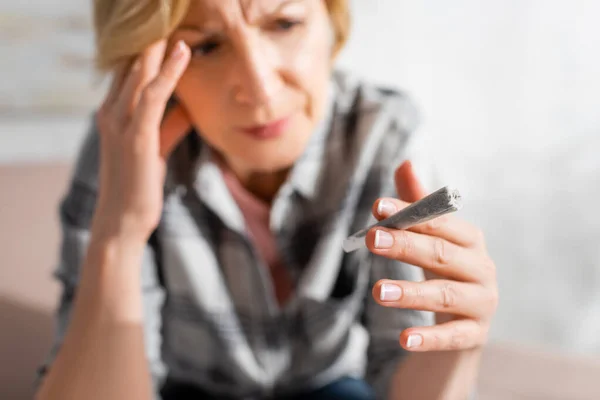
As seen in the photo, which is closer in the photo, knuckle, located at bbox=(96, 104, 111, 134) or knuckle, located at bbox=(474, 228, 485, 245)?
knuckle, located at bbox=(474, 228, 485, 245)

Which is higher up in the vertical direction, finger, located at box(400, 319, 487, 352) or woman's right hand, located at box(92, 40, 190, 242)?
woman's right hand, located at box(92, 40, 190, 242)

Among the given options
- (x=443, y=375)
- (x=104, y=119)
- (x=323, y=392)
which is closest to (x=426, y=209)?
(x=443, y=375)

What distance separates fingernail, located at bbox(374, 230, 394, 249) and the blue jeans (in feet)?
1.38

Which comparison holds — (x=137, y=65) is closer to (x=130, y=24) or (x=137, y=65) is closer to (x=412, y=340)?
(x=130, y=24)

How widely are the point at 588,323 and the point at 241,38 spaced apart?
36 cm

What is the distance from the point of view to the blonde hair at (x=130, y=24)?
44 centimetres

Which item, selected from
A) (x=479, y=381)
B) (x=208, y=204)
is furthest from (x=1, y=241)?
(x=479, y=381)

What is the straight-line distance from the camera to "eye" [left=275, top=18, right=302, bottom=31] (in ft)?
1.49

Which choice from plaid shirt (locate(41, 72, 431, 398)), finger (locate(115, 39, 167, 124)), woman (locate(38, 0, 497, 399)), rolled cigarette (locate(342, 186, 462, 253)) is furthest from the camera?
plaid shirt (locate(41, 72, 431, 398))

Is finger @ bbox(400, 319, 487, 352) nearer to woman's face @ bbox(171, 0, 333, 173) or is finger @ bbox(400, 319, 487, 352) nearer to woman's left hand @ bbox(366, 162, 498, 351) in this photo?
woman's left hand @ bbox(366, 162, 498, 351)

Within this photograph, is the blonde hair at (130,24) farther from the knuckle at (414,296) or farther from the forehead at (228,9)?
the knuckle at (414,296)

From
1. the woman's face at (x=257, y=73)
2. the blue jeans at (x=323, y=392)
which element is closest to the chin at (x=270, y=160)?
the woman's face at (x=257, y=73)

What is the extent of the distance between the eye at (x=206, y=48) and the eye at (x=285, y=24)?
0.05 m

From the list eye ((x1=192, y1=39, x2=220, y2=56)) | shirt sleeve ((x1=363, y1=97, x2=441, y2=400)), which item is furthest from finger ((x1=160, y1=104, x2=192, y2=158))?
shirt sleeve ((x1=363, y1=97, x2=441, y2=400))
